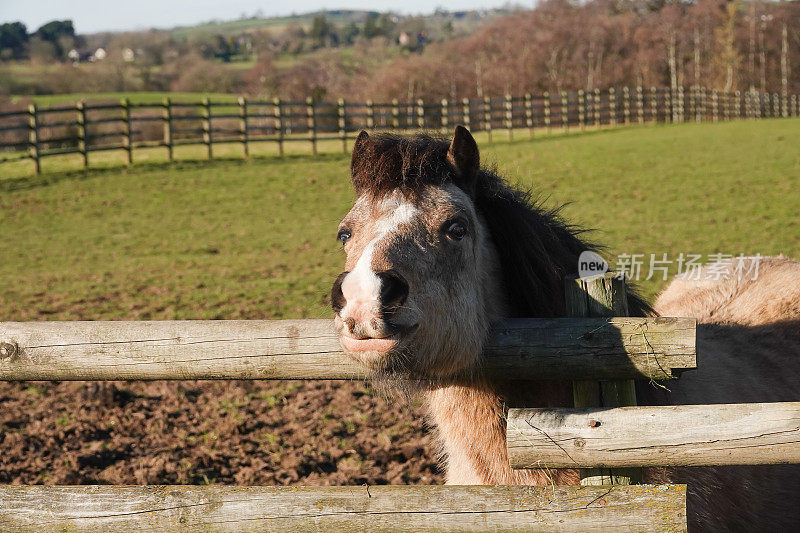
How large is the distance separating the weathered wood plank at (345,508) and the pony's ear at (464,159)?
3.32 feet

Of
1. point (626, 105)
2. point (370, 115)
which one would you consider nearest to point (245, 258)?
point (370, 115)

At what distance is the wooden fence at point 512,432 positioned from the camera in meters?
2.24

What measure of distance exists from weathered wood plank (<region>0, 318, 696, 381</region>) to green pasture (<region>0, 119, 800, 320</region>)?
2195mm

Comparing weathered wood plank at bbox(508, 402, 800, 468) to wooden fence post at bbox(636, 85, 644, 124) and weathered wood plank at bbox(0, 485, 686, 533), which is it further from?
wooden fence post at bbox(636, 85, 644, 124)

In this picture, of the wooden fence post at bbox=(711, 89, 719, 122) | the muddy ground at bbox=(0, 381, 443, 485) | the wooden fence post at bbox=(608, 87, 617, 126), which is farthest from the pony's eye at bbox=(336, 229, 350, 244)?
the wooden fence post at bbox=(711, 89, 719, 122)

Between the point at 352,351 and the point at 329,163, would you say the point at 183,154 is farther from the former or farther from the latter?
the point at 352,351

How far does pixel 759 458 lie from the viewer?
7.27ft

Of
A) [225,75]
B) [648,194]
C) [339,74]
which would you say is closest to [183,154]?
[648,194]

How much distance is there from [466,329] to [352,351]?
411 mm

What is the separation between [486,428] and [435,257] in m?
0.73

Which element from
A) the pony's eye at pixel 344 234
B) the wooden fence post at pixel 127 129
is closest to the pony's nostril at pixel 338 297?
the pony's eye at pixel 344 234

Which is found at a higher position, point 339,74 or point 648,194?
point 339,74

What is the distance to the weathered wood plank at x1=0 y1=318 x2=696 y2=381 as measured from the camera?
2344 mm

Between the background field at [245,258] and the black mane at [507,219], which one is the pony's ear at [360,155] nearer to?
the black mane at [507,219]
